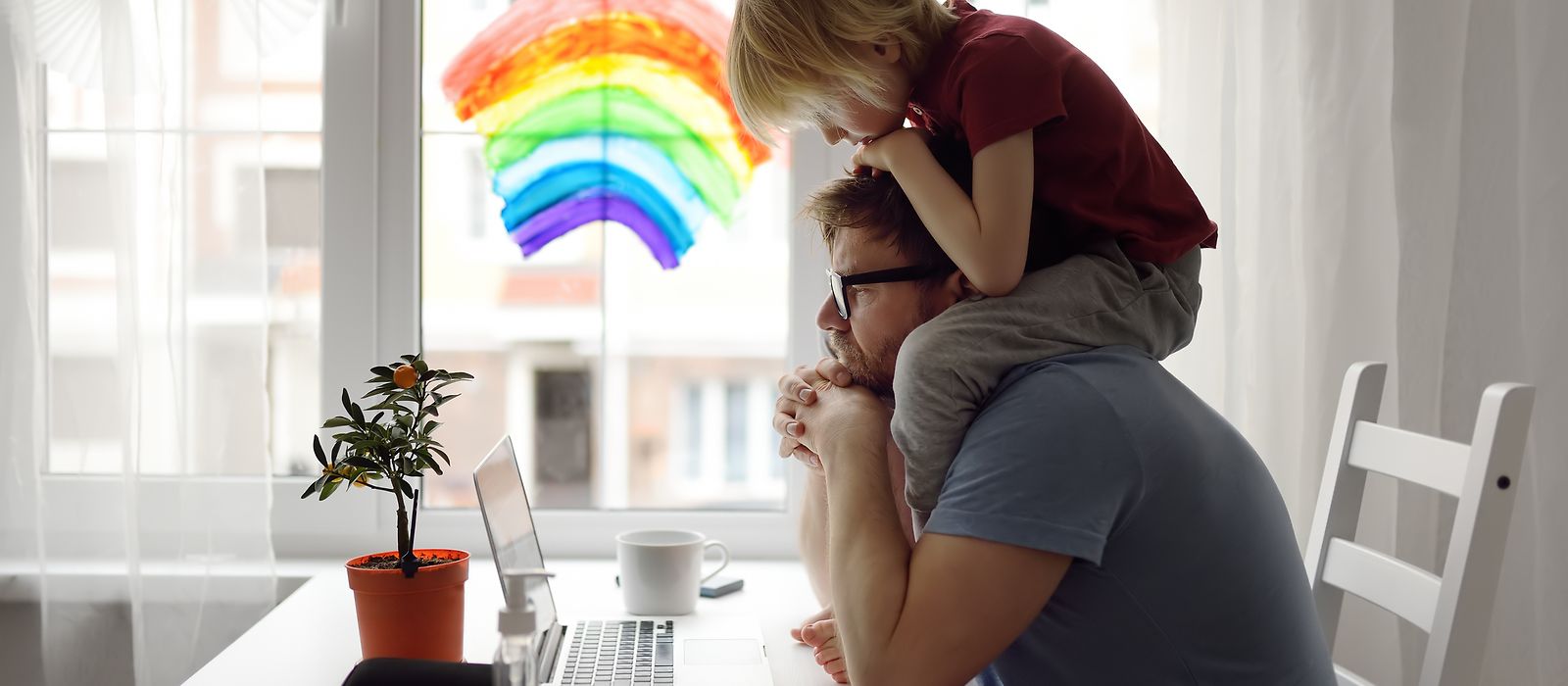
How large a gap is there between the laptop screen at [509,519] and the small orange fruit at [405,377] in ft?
0.40

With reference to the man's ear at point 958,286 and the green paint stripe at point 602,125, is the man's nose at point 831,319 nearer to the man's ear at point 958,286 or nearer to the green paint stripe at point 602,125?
the man's ear at point 958,286

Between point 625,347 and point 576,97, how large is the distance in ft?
1.57

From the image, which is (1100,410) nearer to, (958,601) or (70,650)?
(958,601)

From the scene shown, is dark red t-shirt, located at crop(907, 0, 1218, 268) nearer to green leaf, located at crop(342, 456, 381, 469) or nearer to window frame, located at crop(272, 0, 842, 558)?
green leaf, located at crop(342, 456, 381, 469)

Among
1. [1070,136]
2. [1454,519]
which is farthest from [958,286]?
[1454,519]

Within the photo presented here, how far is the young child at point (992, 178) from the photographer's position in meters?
1.05

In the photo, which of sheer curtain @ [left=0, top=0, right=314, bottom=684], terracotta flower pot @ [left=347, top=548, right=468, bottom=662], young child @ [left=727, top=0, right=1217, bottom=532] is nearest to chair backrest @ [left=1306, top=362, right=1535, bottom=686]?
young child @ [left=727, top=0, right=1217, bottom=532]

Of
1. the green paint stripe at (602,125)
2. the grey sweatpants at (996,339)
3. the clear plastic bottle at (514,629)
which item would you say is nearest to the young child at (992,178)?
the grey sweatpants at (996,339)

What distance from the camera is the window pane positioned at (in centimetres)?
201

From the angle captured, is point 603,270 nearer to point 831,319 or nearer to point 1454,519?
point 831,319

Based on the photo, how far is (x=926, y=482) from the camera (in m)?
1.08

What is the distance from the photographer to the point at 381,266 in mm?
2021

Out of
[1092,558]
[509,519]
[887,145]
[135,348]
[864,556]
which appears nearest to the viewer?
[1092,558]

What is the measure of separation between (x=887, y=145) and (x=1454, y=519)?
732 mm
